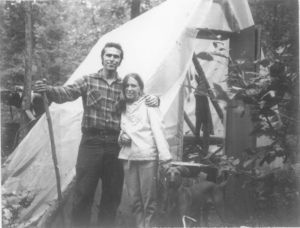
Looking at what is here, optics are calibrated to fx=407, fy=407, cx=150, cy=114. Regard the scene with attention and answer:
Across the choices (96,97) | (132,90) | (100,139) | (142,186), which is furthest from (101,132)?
(142,186)

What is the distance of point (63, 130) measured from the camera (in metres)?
4.30

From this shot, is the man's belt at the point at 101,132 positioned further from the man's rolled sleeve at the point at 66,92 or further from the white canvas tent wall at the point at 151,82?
the white canvas tent wall at the point at 151,82

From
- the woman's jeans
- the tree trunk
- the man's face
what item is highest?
the tree trunk

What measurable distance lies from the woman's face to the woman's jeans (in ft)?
1.63

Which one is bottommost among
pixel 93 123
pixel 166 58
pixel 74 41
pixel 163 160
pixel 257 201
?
pixel 257 201

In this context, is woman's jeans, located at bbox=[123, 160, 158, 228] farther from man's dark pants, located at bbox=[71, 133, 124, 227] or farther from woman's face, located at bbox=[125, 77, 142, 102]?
woman's face, located at bbox=[125, 77, 142, 102]

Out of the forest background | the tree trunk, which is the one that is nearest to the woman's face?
the forest background

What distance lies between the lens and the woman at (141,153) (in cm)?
308

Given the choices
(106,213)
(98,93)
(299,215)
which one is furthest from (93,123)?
(299,215)

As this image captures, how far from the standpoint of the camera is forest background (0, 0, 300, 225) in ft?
7.61

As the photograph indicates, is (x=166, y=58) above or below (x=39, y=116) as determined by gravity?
above

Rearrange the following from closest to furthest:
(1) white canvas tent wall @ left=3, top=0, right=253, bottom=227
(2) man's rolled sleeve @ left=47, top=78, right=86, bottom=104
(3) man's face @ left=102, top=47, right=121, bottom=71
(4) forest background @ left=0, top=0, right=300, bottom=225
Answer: (4) forest background @ left=0, top=0, right=300, bottom=225, (2) man's rolled sleeve @ left=47, top=78, right=86, bottom=104, (3) man's face @ left=102, top=47, right=121, bottom=71, (1) white canvas tent wall @ left=3, top=0, right=253, bottom=227

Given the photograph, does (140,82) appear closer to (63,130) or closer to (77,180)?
(77,180)

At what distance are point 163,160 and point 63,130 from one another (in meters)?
1.64
